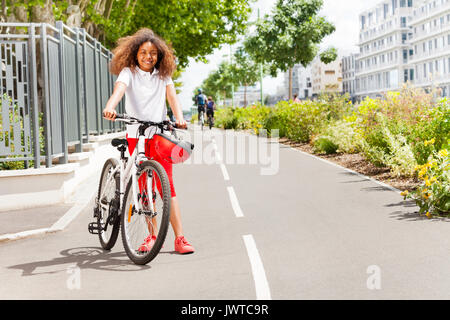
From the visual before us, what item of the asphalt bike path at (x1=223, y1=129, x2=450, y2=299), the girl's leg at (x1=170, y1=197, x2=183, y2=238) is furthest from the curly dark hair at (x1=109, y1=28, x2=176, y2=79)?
the asphalt bike path at (x1=223, y1=129, x2=450, y2=299)

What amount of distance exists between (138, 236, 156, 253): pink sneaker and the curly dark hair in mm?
1505

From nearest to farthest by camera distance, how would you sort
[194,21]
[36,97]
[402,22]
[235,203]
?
[235,203]
[36,97]
[194,21]
[402,22]

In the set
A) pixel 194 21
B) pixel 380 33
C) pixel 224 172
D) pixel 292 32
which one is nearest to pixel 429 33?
pixel 380 33

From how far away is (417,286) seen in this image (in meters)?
4.72

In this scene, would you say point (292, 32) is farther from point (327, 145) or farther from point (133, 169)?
point (133, 169)

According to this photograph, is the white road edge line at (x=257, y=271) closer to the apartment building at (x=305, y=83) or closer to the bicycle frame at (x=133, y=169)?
the bicycle frame at (x=133, y=169)

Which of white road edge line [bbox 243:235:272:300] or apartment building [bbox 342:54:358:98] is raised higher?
apartment building [bbox 342:54:358:98]

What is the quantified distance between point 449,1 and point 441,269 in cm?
9170

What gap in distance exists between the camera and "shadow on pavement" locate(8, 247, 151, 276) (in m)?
5.50

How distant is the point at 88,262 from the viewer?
5785 mm

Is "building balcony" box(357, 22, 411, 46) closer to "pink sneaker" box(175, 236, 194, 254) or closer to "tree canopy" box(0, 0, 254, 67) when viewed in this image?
"tree canopy" box(0, 0, 254, 67)

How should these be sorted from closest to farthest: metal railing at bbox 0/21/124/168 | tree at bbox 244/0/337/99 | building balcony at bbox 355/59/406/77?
1. metal railing at bbox 0/21/124/168
2. tree at bbox 244/0/337/99
3. building balcony at bbox 355/59/406/77

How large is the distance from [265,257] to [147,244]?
3.72 ft
